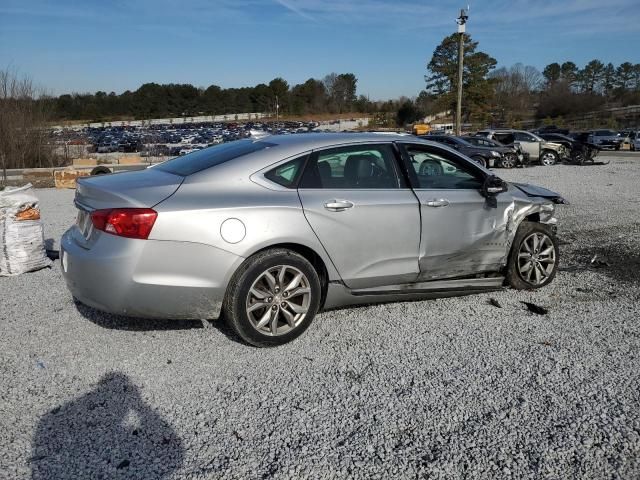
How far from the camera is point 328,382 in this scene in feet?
11.5

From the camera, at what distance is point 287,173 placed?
4.14m

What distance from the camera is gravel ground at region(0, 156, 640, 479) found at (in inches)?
106

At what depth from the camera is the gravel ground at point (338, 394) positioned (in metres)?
2.70

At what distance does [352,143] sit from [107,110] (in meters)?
128

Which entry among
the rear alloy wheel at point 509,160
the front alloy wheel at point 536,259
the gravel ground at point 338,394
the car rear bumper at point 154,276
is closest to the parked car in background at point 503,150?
the rear alloy wheel at point 509,160

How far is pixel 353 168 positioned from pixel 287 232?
0.91 meters

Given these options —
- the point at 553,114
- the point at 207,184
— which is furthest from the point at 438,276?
the point at 553,114

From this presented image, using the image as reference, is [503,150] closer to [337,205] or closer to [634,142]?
[337,205]

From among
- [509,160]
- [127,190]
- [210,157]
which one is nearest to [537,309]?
[210,157]

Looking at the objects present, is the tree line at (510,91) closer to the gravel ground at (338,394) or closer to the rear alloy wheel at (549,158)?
the rear alloy wheel at (549,158)

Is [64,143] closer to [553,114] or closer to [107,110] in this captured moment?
[553,114]

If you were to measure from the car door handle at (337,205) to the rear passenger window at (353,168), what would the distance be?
0.16m

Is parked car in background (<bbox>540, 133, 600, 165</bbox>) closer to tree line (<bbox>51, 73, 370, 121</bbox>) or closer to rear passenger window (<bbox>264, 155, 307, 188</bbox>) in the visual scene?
rear passenger window (<bbox>264, 155, 307, 188</bbox>)

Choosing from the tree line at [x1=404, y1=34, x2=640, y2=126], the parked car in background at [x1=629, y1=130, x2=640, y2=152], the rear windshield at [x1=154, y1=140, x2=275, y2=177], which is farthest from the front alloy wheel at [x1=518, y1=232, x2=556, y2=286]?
the tree line at [x1=404, y1=34, x2=640, y2=126]
